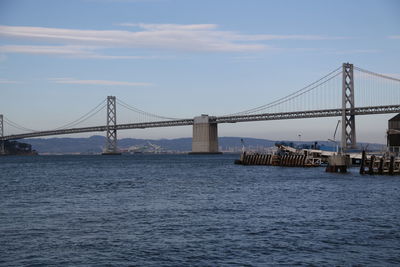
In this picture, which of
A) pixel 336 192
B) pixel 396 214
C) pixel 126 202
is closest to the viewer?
pixel 396 214

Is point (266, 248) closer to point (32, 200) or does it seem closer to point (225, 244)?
point (225, 244)

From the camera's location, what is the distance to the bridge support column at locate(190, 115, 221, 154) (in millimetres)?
151250

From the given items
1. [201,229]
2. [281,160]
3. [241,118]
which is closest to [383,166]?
[281,160]

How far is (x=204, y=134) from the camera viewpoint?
153 m

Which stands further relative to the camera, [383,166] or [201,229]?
[383,166]

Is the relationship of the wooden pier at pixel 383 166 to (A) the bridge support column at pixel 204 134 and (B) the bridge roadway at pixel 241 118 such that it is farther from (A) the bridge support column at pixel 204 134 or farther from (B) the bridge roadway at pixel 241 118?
(A) the bridge support column at pixel 204 134

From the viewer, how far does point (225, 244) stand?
1964cm

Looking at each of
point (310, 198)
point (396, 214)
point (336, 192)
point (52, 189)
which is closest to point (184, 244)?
point (396, 214)

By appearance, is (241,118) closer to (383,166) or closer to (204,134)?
(204,134)

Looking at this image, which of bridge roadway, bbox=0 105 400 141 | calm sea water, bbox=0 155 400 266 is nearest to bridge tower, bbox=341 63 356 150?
bridge roadway, bbox=0 105 400 141

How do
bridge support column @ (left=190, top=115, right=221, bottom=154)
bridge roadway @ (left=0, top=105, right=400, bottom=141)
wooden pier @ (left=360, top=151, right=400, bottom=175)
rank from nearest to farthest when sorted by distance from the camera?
wooden pier @ (left=360, top=151, right=400, bottom=175) → bridge roadway @ (left=0, top=105, right=400, bottom=141) → bridge support column @ (left=190, top=115, right=221, bottom=154)

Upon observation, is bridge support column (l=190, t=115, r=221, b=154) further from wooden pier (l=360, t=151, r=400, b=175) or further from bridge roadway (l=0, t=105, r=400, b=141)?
wooden pier (l=360, t=151, r=400, b=175)

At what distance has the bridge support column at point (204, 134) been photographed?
15125 centimetres

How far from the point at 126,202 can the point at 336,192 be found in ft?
47.1
